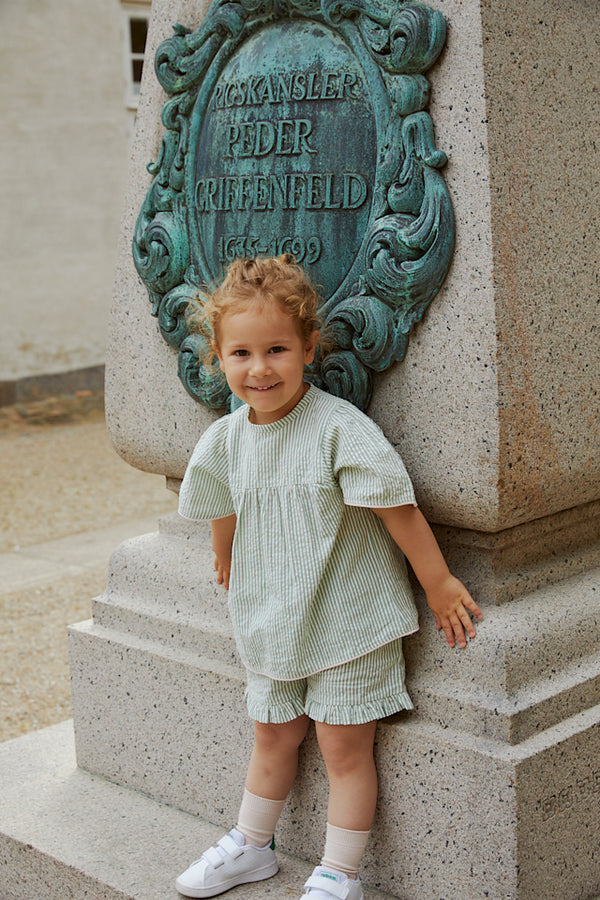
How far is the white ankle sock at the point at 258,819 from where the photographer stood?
2.04m

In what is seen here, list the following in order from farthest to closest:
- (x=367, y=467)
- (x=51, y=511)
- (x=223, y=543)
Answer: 1. (x=51, y=511)
2. (x=223, y=543)
3. (x=367, y=467)

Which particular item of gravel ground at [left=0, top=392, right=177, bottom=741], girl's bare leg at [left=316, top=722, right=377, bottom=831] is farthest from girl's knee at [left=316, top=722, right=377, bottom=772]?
gravel ground at [left=0, top=392, right=177, bottom=741]

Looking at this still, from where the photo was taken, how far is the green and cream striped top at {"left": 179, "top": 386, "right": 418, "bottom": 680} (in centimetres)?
189

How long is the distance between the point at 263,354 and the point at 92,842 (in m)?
1.10

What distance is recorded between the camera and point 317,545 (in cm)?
191

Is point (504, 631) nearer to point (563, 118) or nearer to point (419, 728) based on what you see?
point (419, 728)

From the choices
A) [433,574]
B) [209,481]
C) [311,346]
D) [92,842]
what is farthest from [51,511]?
[433,574]

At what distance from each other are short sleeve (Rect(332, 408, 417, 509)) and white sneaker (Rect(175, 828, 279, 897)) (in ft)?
2.33

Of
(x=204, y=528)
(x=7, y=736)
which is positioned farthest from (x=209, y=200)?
(x=7, y=736)

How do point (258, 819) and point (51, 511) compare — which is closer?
point (258, 819)

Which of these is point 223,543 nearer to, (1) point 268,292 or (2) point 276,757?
(2) point 276,757

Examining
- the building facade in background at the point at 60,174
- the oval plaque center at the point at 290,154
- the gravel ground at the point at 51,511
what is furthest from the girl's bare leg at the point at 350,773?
the building facade in background at the point at 60,174

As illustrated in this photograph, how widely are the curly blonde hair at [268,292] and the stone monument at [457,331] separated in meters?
0.11

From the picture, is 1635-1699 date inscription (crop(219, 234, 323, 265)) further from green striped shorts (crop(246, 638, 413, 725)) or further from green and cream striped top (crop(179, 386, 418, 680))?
green striped shorts (crop(246, 638, 413, 725))
